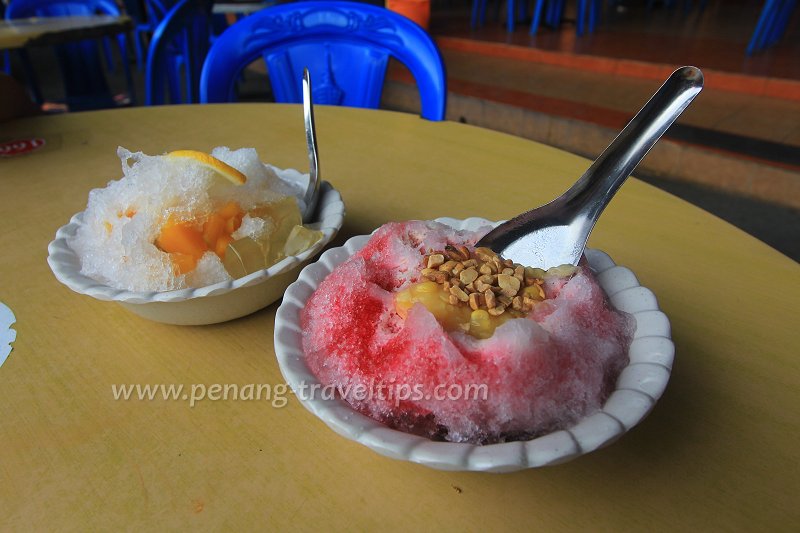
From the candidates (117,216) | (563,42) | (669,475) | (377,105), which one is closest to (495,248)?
(669,475)

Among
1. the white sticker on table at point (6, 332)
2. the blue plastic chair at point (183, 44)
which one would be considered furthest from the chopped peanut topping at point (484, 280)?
the blue plastic chair at point (183, 44)

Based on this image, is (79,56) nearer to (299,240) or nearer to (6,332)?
(6,332)

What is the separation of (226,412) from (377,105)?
4.02 feet

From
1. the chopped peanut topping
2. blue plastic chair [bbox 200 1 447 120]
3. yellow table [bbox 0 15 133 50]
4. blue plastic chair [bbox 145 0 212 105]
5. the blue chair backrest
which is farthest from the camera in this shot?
the blue chair backrest

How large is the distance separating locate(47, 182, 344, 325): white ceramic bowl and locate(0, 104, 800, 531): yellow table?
0.04m

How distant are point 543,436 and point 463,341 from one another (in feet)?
0.36

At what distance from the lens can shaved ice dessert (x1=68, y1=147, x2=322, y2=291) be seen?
2.24 feet

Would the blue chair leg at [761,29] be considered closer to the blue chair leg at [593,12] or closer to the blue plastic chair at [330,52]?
the blue chair leg at [593,12]

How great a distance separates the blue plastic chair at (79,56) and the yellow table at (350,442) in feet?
9.76

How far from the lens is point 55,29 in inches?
102

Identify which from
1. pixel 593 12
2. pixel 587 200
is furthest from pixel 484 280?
pixel 593 12

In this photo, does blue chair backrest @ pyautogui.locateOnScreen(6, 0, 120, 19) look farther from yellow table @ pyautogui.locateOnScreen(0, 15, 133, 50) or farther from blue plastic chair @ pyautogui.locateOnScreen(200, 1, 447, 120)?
blue plastic chair @ pyautogui.locateOnScreen(200, 1, 447, 120)

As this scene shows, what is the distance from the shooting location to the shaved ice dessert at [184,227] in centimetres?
68

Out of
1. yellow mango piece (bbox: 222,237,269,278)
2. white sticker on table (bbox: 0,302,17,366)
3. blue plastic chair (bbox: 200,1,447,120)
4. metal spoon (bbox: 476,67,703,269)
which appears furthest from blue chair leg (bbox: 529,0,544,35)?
white sticker on table (bbox: 0,302,17,366)
